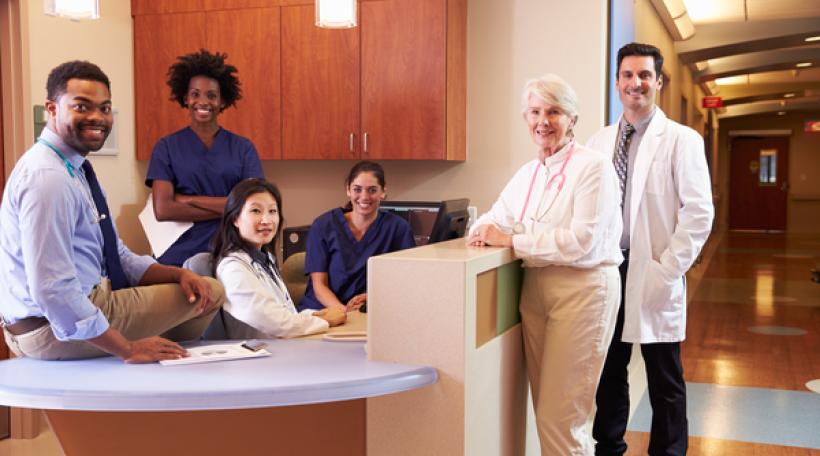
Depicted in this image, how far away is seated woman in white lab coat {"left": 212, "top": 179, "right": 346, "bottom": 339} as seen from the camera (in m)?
2.77

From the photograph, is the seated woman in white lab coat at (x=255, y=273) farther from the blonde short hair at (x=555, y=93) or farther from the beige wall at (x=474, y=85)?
the beige wall at (x=474, y=85)

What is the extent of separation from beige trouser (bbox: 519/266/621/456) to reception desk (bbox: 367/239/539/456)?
0.31 m

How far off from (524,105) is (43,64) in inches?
116

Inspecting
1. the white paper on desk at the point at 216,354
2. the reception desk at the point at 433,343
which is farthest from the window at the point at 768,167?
the white paper on desk at the point at 216,354

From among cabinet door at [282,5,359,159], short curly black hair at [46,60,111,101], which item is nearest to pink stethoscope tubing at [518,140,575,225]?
short curly black hair at [46,60,111,101]

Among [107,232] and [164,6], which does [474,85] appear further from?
[107,232]

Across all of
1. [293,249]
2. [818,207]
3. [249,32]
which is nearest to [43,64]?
[249,32]

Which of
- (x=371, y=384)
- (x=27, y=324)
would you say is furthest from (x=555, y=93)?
(x=27, y=324)

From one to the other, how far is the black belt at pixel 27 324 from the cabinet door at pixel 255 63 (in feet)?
10.0

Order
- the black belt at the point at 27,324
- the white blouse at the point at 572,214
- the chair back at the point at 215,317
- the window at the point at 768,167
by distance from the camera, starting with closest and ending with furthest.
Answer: the black belt at the point at 27,324 → the white blouse at the point at 572,214 → the chair back at the point at 215,317 → the window at the point at 768,167

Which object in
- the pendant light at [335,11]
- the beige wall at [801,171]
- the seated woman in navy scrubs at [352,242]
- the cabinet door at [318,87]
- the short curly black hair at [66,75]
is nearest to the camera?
the short curly black hair at [66,75]

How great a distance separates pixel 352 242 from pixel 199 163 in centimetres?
98

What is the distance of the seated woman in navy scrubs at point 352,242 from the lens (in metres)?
3.77

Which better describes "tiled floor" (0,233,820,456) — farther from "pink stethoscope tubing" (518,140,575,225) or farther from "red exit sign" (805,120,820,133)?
"red exit sign" (805,120,820,133)
